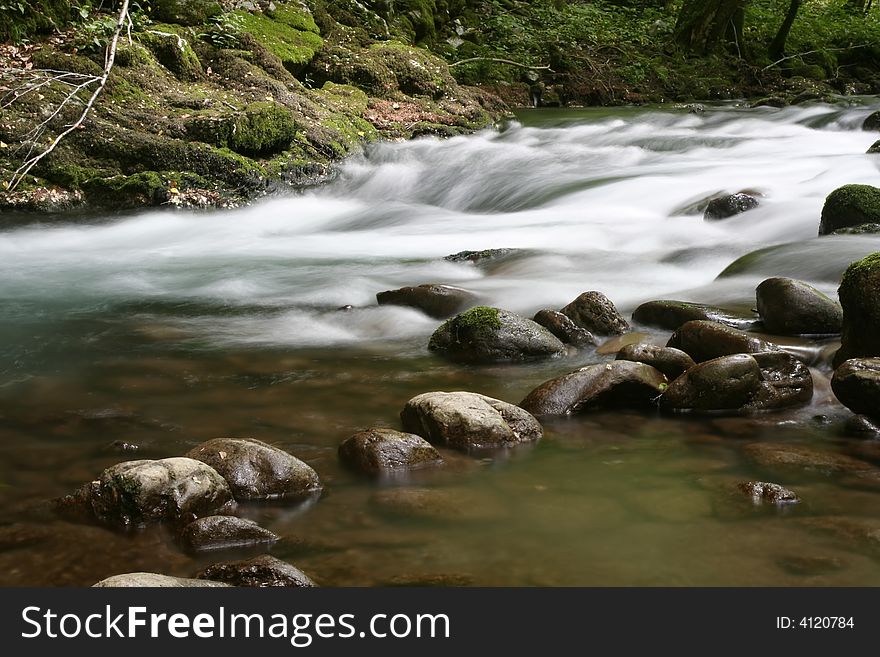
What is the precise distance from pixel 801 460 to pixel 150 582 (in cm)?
295

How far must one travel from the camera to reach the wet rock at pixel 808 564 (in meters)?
3.07

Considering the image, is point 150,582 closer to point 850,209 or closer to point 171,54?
point 850,209

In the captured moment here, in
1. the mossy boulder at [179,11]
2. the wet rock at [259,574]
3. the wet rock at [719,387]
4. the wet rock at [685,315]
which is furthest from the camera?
the mossy boulder at [179,11]

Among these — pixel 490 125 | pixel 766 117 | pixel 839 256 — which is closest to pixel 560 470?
pixel 839 256

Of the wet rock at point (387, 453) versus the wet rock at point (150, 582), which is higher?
the wet rock at point (150, 582)

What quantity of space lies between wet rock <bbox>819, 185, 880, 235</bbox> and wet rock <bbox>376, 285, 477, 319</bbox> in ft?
11.8

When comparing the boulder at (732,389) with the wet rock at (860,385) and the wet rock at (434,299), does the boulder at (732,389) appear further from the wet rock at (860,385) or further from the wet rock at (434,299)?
the wet rock at (434,299)

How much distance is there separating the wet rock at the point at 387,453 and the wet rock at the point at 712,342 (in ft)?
6.69

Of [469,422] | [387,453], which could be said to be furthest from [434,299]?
[387,453]

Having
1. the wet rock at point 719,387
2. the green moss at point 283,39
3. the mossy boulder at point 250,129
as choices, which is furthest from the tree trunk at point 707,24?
the wet rock at point 719,387

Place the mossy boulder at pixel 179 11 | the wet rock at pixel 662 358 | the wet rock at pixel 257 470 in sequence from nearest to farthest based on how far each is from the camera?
the wet rock at pixel 257 470, the wet rock at pixel 662 358, the mossy boulder at pixel 179 11

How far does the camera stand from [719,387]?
471 cm

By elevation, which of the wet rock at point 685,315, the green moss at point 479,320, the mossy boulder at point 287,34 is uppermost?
the mossy boulder at point 287,34

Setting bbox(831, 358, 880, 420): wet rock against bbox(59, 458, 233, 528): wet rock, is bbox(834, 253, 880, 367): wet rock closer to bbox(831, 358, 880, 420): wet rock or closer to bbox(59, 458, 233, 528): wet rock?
bbox(831, 358, 880, 420): wet rock
